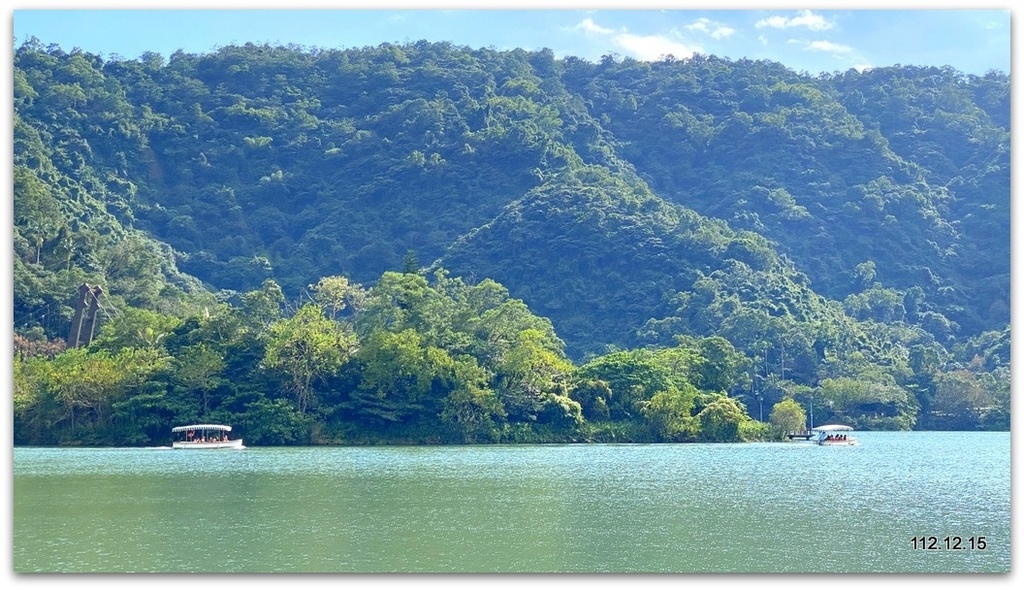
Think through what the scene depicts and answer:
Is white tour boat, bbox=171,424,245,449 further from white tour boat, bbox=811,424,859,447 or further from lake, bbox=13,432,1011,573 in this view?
white tour boat, bbox=811,424,859,447

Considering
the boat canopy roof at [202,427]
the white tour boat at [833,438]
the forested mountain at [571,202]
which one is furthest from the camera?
the forested mountain at [571,202]

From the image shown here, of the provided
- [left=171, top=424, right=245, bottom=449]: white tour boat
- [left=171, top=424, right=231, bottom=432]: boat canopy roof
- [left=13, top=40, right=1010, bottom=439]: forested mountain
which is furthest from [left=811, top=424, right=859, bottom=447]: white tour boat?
[left=171, top=424, right=231, bottom=432]: boat canopy roof

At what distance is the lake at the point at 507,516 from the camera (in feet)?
59.9

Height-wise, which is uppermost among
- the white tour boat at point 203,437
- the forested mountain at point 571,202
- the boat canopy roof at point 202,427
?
the forested mountain at point 571,202

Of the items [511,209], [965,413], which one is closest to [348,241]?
[511,209]

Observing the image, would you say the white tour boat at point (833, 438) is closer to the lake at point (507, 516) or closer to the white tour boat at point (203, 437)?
the lake at point (507, 516)

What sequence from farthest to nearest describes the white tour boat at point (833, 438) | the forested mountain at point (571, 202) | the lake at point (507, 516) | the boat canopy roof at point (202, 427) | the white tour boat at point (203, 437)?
1. the forested mountain at point (571, 202)
2. the white tour boat at point (833, 438)
3. the boat canopy roof at point (202, 427)
4. the white tour boat at point (203, 437)
5. the lake at point (507, 516)

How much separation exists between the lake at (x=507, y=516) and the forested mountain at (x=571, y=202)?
832 inches

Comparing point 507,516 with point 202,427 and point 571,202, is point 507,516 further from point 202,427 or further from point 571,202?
point 571,202

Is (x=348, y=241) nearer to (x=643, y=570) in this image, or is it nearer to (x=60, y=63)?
(x=60, y=63)

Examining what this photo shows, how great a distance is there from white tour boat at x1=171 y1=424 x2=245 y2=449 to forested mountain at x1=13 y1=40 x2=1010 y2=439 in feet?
28.0

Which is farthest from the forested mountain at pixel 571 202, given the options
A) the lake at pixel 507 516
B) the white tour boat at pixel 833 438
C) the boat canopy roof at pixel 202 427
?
the lake at pixel 507 516

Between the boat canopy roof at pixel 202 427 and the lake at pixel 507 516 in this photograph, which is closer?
the lake at pixel 507 516

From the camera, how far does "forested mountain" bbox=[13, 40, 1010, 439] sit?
70.7 metres
